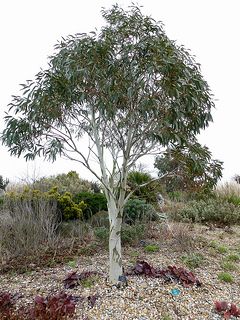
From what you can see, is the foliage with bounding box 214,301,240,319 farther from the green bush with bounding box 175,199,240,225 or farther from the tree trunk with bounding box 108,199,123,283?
the green bush with bounding box 175,199,240,225

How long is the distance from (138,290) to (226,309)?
0.93 metres

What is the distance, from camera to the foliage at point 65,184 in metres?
8.18

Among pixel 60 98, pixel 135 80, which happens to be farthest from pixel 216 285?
pixel 60 98

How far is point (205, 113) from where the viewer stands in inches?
144

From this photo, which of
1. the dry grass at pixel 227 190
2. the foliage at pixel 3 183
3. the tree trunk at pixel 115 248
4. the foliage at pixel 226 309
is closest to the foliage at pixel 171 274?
the tree trunk at pixel 115 248

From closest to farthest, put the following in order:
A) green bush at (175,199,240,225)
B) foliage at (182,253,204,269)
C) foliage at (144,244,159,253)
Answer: foliage at (182,253,204,269), foliage at (144,244,159,253), green bush at (175,199,240,225)

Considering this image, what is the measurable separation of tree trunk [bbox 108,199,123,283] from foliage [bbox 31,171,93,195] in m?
4.51

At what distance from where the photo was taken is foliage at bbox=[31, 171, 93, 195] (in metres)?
8.18

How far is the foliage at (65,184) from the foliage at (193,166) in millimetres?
4802

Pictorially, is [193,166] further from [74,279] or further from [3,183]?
[3,183]

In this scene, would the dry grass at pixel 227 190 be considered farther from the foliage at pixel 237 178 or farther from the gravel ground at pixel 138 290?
the gravel ground at pixel 138 290

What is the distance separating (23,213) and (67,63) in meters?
2.93

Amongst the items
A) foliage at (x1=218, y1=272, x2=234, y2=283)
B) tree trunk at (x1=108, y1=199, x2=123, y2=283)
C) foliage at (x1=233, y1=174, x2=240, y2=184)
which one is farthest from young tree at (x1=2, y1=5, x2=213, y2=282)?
foliage at (x1=233, y1=174, x2=240, y2=184)

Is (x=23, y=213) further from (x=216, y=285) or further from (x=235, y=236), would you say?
(x=235, y=236)
